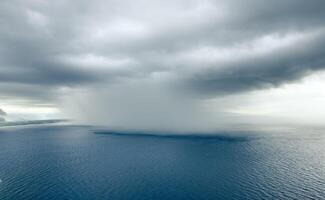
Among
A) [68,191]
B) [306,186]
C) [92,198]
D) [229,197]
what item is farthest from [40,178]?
[306,186]

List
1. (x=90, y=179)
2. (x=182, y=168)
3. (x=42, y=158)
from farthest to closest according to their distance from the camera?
(x=42, y=158)
(x=182, y=168)
(x=90, y=179)

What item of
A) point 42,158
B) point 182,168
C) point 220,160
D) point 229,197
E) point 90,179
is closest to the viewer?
point 229,197

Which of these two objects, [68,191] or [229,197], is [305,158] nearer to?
[229,197]

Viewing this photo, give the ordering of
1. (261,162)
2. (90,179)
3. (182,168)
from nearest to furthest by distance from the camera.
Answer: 1. (90,179)
2. (182,168)
3. (261,162)

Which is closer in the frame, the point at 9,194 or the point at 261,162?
the point at 9,194

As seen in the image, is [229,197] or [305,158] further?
[305,158]

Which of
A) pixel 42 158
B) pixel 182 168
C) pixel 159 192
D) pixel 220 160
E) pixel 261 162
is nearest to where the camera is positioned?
pixel 159 192

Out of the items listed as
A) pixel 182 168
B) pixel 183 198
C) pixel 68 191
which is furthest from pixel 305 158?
pixel 68 191

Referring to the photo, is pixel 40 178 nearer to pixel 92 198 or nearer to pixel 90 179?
pixel 90 179
